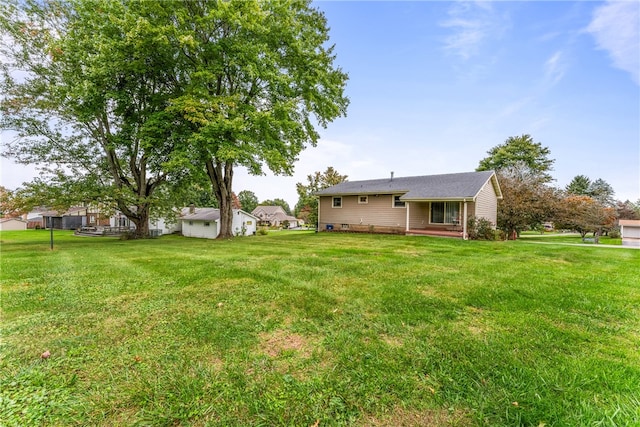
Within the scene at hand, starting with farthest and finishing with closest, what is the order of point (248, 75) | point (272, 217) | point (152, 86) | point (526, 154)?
point (272, 217) < point (526, 154) < point (152, 86) < point (248, 75)

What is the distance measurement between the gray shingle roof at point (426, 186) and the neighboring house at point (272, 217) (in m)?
33.4

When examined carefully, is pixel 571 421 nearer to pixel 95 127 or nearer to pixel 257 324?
pixel 257 324

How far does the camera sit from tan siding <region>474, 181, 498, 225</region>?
14819 mm

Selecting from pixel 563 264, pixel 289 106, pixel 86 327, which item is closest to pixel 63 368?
pixel 86 327

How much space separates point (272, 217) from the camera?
54062 mm

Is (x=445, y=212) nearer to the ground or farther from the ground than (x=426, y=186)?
nearer to the ground

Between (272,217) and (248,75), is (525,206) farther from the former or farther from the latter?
(272,217)

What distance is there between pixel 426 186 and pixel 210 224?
18.7 m

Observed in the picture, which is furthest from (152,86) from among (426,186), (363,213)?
(426,186)

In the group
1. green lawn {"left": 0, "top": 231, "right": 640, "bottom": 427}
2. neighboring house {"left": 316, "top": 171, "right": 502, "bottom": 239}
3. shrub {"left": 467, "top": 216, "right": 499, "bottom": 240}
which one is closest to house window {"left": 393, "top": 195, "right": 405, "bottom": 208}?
neighboring house {"left": 316, "top": 171, "right": 502, "bottom": 239}

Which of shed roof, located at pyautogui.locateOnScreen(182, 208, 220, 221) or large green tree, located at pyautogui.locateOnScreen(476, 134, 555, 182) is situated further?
large green tree, located at pyautogui.locateOnScreen(476, 134, 555, 182)

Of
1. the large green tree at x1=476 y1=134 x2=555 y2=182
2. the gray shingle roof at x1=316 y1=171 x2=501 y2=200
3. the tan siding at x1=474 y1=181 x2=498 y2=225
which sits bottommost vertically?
the tan siding at x1=474 y1=181 x2=498 y2=225

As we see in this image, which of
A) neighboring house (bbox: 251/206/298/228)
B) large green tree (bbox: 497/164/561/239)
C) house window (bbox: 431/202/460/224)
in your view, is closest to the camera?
house window (bbox: 431/202/460/224)

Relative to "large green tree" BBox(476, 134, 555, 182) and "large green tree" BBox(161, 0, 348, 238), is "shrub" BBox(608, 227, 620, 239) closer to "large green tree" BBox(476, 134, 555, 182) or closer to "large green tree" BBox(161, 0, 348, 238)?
"large green tree" BBox(476, 134, 555, 182)
